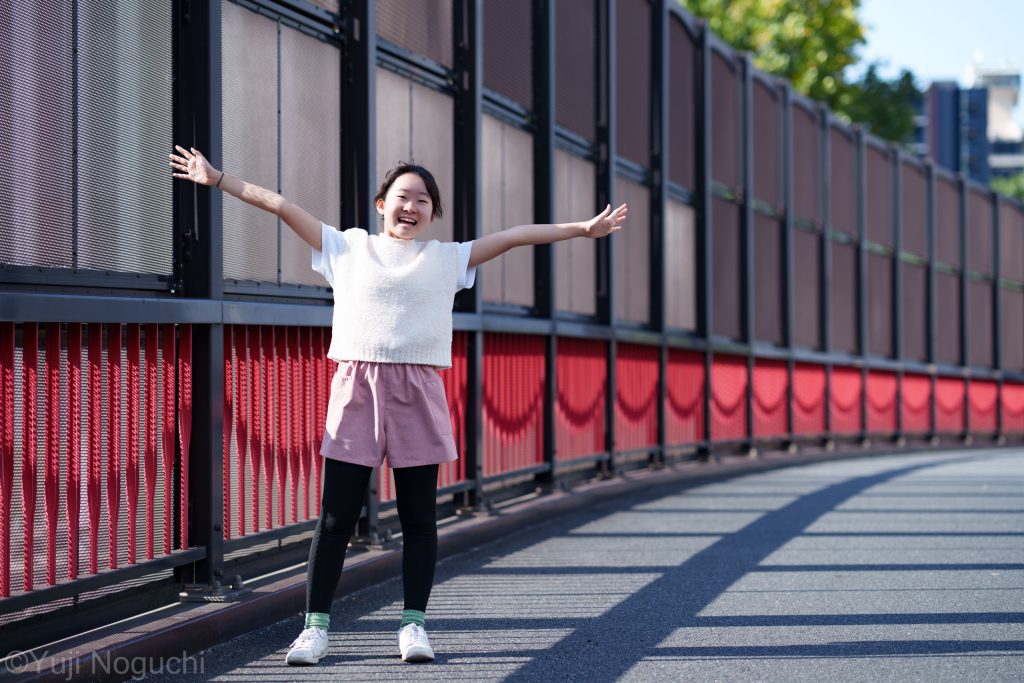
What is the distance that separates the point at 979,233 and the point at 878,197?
651 centimetres

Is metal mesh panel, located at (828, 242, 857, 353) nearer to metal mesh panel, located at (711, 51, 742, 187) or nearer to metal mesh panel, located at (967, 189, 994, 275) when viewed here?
metal mesh panel, located at (711, 51, 742, 187)

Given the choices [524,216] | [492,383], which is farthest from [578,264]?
[492,383]

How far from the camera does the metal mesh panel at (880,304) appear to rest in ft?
73.0

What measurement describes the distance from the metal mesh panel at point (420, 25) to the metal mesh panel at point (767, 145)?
8.87 metres

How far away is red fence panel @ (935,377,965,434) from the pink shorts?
70.4ft

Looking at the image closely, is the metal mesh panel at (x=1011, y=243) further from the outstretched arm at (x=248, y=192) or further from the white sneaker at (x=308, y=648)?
the white sneaker at (x=308, y=648)

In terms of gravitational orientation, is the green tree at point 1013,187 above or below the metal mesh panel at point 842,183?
above

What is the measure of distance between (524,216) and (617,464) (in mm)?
2626

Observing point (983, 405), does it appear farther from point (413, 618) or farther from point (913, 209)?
point (413, 618)

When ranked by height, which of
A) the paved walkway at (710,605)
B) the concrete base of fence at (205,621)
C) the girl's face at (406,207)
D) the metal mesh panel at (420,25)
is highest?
the metal mesh panel at (420,25)

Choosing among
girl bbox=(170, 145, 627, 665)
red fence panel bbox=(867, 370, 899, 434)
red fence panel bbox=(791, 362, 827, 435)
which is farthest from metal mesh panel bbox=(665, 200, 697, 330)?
girl bbox=(170, 145, 627, 665)

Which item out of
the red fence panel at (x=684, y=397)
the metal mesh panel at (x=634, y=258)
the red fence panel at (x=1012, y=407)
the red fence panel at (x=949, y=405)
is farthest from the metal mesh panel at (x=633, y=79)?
the red fence panel at (x=1012, y=407)

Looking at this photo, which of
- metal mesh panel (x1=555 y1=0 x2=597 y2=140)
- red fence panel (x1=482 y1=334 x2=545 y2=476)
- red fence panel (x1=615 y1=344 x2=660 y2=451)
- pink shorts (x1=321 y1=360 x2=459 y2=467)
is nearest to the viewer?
pink shorts (x1=321 y1=360 x2=459 y2=467)

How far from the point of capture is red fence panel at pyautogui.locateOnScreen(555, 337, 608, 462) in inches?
419
